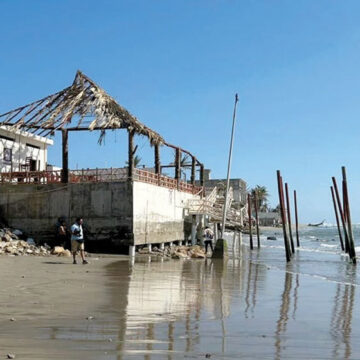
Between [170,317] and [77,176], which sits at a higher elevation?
[77,176]

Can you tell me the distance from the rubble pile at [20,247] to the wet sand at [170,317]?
20.6ft

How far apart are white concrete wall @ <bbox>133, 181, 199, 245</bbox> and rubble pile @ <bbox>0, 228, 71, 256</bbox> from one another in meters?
3.84

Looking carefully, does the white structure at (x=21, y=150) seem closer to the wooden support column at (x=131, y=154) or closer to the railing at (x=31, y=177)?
the railing at (x=31, y=177)

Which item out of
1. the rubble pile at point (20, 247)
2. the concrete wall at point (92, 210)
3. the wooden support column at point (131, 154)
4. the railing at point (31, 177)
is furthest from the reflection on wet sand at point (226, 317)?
the railing at point (31, 177)

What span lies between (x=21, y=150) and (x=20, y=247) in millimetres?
9772

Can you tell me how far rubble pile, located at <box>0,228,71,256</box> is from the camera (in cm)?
2044

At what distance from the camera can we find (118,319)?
7.50 metres

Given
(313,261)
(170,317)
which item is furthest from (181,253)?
(170,317)

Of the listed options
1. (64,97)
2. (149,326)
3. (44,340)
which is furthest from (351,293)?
(64,97)

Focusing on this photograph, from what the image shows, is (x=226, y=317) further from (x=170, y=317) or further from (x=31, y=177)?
(x=31, y=177)

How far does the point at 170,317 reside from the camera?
7.88 m

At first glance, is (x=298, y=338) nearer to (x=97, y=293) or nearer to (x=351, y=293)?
(x=97, y=293)

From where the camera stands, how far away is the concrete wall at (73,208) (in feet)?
76.6

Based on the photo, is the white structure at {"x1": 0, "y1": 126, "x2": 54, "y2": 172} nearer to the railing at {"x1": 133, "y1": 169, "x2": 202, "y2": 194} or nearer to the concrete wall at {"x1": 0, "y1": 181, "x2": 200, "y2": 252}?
the concrete wall at {"x1": 0, "y1": 181, "x2": 200, "y2": 252}
